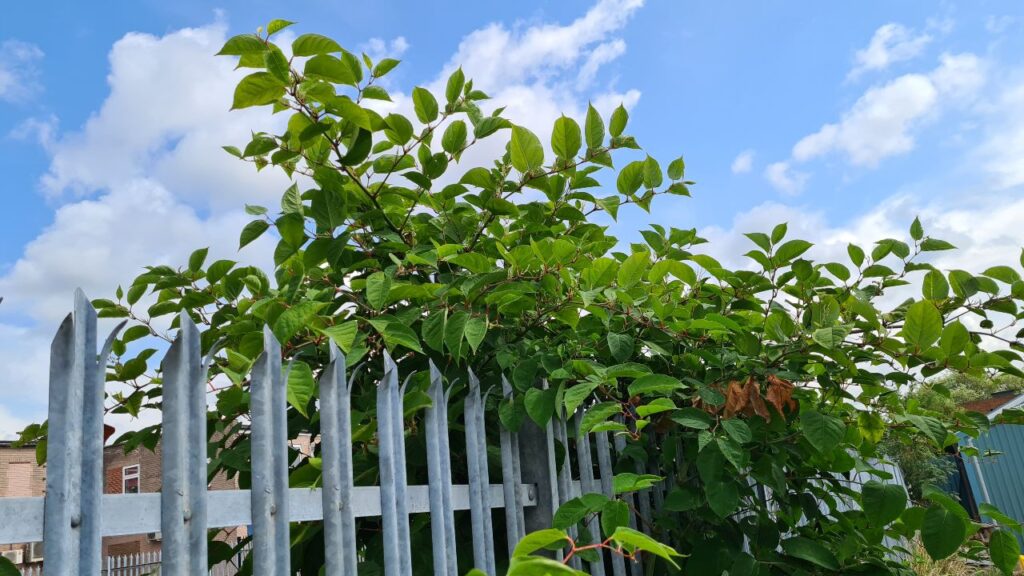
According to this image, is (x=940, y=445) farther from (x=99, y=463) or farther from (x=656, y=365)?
(x=99, y=463)

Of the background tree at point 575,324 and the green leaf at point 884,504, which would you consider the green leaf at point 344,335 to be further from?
the green leaf at point 884,504

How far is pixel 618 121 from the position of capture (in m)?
2.36

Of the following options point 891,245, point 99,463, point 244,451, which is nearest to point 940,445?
point 891,245

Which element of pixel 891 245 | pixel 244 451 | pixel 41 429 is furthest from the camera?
pixel 891 245

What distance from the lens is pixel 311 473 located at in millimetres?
1562

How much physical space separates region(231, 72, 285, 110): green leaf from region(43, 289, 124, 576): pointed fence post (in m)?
0.71

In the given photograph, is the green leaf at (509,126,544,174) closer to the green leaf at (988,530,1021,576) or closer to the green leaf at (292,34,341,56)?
the green leaf at (292,34,341,56)

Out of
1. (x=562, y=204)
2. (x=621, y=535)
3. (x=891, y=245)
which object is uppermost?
(x=562, y=204)

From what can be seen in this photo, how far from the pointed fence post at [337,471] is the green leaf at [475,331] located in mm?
343

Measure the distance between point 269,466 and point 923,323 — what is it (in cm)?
167

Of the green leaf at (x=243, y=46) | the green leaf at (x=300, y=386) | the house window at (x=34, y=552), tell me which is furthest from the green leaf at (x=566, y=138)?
the house window at (x=34, y=552)

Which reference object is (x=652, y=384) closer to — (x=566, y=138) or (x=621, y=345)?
(x=621, y=345)

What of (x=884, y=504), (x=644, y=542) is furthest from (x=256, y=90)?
(x=884, y=504)

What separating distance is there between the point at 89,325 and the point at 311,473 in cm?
64
